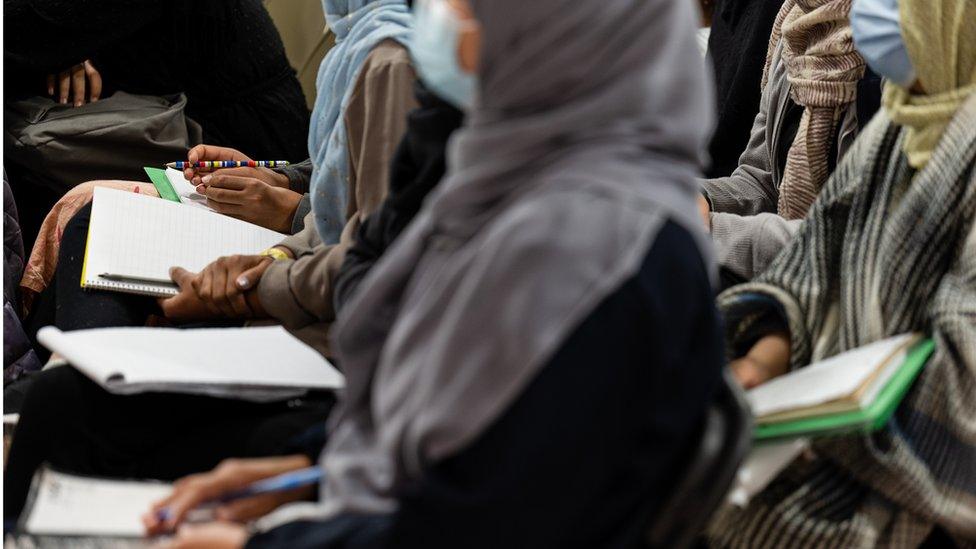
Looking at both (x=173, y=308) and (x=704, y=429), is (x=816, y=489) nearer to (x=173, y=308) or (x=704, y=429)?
(x=704, y=429)

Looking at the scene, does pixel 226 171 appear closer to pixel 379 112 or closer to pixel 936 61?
pixel 379 112

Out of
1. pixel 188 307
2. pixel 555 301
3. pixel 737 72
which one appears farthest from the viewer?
pixel 737 72

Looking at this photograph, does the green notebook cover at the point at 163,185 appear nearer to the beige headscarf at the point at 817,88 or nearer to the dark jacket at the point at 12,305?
the dark jacket at the point at 12,305

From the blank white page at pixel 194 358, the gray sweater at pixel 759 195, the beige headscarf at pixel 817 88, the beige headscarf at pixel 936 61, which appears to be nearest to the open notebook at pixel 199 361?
the blank white page at pixel 194 358

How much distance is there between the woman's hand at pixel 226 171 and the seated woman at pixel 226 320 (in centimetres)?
8

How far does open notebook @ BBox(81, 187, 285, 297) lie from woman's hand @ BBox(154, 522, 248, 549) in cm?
85

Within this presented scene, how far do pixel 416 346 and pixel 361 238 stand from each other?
1.91 feet

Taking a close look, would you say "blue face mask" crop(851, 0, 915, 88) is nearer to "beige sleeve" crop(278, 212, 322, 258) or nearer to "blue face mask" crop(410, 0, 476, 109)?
"blue face mask" crop(410, 0, 476, 109)

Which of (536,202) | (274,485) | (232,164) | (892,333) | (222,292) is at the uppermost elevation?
(536,202)

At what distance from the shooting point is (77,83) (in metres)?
2.81

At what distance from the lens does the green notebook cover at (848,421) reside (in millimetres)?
1091

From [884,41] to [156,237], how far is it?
1.26 m

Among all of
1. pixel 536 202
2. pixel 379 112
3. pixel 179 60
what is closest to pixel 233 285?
pixel 379 112

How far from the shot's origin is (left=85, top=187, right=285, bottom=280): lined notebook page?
1938 millimetres
